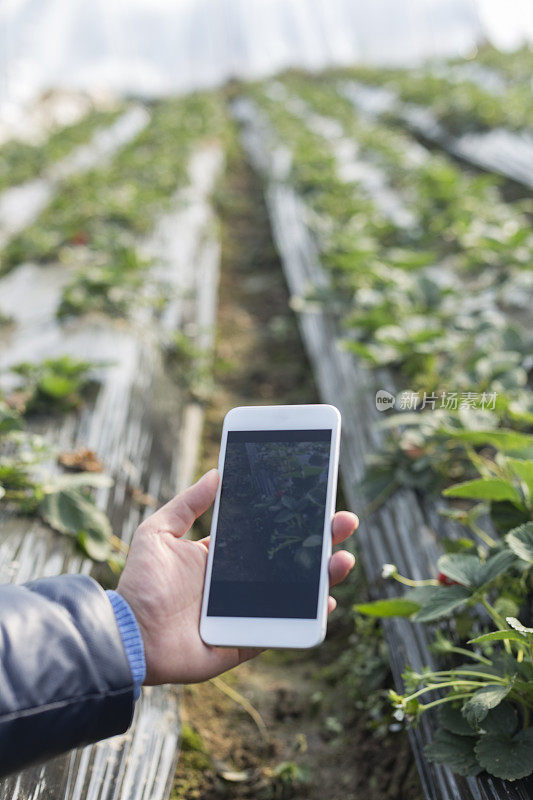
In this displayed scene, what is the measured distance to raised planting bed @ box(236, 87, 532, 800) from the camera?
1506mm

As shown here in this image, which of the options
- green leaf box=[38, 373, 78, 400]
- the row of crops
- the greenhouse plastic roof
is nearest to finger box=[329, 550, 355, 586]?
the row of crops

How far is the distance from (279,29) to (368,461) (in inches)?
804

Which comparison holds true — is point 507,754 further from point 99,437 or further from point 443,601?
point 99,437

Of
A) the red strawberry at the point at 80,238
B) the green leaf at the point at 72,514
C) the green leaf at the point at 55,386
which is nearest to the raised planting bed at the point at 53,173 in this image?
the red strawberry at the point at 80,238

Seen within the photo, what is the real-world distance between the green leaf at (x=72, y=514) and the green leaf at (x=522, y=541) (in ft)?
3.46

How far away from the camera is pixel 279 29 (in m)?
20.2

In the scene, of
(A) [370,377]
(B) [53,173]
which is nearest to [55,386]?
(A) [370,377]

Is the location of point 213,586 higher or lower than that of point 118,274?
higher

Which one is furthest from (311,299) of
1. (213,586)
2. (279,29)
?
(279,29)

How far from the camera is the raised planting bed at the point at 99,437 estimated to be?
169 centimetres

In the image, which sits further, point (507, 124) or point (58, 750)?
point (507, 124)

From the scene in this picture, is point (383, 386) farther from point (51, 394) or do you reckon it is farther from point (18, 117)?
point (18, 117)

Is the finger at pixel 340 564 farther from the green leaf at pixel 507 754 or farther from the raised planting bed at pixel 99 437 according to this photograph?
the raised planting bed at pixel 99 437

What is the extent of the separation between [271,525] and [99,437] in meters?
1.26
